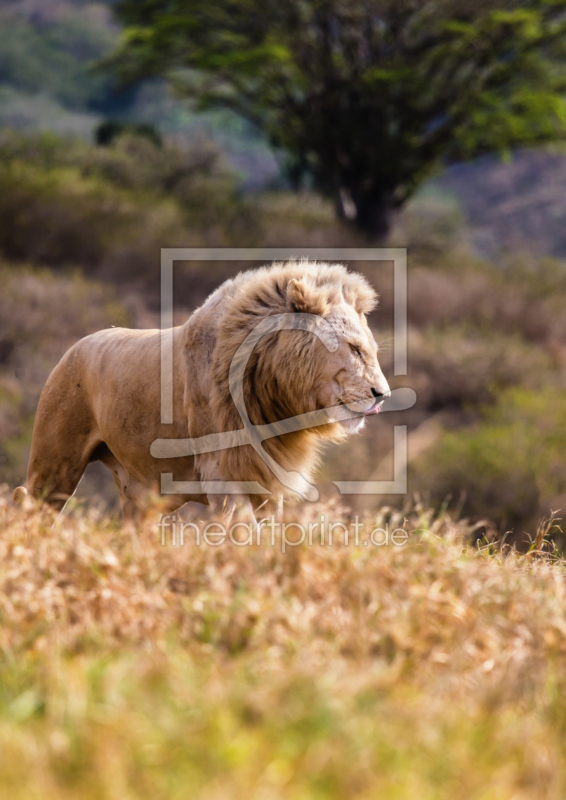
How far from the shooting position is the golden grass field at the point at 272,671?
71.9 inches

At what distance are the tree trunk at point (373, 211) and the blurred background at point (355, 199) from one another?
0.16ft

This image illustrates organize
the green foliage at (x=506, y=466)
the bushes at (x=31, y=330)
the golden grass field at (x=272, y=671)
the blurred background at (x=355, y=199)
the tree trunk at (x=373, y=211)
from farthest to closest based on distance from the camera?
the tree trunk at (x=373, y=211) < the blurred background at (x=355, y=199) < the green foliage at (x=506, y=466) < the bushes at (x=31, y=330) < the golden grass field at (x=272, y=671)

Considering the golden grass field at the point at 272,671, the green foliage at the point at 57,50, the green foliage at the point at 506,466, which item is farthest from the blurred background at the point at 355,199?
the green foliage at the point at 57,50

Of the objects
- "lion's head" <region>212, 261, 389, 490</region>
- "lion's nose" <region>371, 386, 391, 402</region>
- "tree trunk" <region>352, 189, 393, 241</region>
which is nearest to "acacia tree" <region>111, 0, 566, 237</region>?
"tree trunk" <region>352, 189, 393, 241</region>

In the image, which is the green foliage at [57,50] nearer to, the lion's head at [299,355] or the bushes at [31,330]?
the bushes at [31,330]

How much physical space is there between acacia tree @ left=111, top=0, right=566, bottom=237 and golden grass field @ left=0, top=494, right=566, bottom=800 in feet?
67.5

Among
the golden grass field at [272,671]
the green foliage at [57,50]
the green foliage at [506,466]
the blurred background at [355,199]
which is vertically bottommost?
the green foliage at [506,466]

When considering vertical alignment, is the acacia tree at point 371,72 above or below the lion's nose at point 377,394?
above

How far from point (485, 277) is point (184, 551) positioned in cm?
2363

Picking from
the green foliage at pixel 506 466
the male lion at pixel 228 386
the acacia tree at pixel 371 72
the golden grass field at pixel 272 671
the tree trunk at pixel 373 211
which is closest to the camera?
the golden grass field at pixel 272 671

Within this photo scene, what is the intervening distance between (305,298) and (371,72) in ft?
68.3

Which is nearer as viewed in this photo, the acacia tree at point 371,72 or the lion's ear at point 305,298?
the lion's ear at point 305,298

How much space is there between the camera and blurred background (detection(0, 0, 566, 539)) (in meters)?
17.6

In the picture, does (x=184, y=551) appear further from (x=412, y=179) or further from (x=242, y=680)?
(x=412, y=179)
